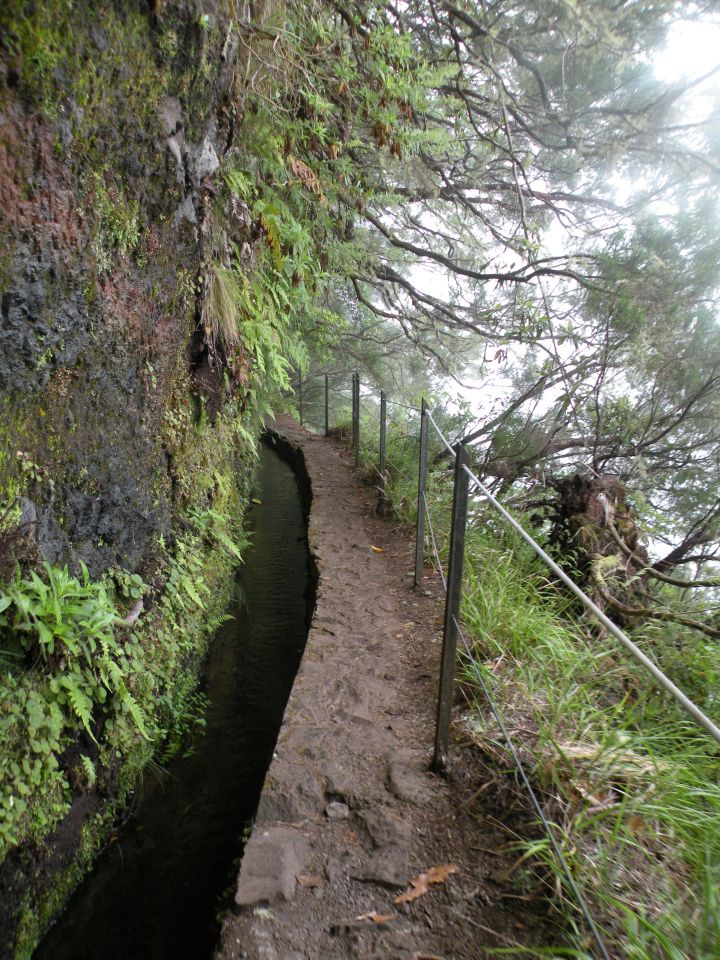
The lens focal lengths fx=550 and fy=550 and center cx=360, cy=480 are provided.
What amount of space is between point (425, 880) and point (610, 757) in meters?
0.83

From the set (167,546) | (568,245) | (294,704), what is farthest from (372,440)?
(294,704)

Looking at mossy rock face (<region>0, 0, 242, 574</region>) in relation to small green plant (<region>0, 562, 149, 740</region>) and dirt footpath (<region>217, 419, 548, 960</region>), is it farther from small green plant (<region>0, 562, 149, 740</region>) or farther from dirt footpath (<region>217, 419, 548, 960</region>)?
dirt footpath (<region>217, 419, 548, 960</region>)

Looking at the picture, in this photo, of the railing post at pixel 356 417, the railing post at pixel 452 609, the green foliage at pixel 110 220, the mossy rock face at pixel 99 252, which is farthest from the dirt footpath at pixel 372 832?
the railing post at pixel 356 417

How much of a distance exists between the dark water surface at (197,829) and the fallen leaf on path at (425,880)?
0.76m

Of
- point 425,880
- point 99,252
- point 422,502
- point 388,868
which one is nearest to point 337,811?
point 388,868

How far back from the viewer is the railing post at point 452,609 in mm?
2320

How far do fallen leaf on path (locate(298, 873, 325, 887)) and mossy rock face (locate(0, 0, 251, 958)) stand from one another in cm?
101

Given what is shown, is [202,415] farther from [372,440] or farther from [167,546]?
[372,440]

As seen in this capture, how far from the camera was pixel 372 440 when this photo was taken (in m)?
8.37

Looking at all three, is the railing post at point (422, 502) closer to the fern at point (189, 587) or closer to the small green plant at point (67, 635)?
the fern at point (189, 587)

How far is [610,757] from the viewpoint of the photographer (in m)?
2.12

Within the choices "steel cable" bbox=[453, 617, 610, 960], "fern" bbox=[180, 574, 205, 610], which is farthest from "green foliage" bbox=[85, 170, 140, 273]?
"steel cable" bbox=[453, 617, 610, 960]

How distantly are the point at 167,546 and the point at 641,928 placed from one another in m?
2.92

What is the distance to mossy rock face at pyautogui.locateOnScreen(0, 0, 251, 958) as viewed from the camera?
2.16 metres
